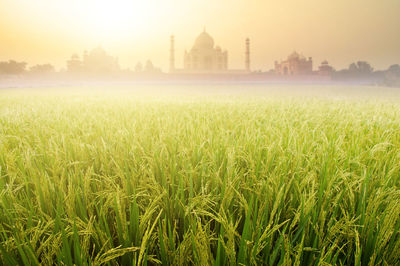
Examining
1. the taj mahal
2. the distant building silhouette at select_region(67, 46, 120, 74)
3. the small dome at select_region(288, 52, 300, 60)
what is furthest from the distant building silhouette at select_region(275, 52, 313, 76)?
the distant building silhouette at select_region(67, 46, 120, 74)

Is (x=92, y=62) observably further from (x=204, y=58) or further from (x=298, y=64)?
(x=298, y=64)

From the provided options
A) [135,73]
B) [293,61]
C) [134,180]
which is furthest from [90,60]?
[134,180]

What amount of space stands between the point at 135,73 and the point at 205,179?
146ft

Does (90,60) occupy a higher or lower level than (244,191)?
higher

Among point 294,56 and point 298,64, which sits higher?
point 294,56

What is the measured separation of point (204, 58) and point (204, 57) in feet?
0.97

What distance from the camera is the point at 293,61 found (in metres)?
66.8

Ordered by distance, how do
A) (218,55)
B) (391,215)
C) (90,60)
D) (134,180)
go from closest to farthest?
(391,215), (134,180), (90,60), (218,55)

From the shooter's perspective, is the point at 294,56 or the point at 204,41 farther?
the point at 294,56

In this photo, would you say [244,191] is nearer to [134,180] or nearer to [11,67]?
[134,180]

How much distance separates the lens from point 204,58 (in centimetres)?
6034

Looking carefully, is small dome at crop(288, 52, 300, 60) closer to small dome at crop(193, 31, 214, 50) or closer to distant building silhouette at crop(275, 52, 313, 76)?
distant building silhouette at crop(275, 52, 313, 76)

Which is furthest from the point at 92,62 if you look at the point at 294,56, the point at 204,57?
the point at 294,56

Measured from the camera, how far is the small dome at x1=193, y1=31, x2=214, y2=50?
Result: 58.5 metres
